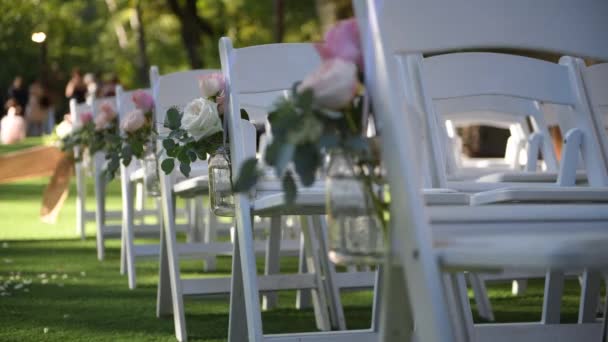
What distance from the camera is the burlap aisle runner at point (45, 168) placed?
6.93m

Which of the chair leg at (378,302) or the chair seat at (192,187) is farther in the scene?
the chair seat at (192,187)

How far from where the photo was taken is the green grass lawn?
4.36m

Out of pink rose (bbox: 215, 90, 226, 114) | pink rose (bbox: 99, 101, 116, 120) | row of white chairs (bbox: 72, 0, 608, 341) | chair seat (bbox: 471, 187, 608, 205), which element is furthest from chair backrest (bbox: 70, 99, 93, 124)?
chair seat (bbox: 471, 187, 608, 205)

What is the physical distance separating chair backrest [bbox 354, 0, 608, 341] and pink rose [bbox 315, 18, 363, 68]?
0.09 ft

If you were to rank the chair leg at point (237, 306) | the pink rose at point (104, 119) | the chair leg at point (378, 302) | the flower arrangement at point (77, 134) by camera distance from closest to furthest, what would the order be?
the chair leg at point (237, 306), the chair leg at point (378, 302), the pink rose at point (104, 119), the flower arrangement at point (77, 134)

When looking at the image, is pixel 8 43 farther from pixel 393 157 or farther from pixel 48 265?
pixel 393 157

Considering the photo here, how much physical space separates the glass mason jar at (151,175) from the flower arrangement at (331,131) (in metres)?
3.01

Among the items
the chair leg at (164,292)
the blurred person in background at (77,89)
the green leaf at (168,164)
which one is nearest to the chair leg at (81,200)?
the chair leg at (164,292)

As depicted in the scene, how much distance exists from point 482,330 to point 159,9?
35303mm

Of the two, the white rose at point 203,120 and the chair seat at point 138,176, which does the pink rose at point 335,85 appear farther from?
the chair seat at point 138,176

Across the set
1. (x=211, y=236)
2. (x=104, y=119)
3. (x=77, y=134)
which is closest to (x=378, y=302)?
(x=104, y=119)

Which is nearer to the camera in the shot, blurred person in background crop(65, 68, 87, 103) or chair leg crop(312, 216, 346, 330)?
chair leg crop(312, 216, 346, 330)

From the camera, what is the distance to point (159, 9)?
37250 millimetres

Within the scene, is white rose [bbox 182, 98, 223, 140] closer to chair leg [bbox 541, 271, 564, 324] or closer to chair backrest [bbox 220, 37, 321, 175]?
chair backrest [bbox 220, 37, 321, 175]
